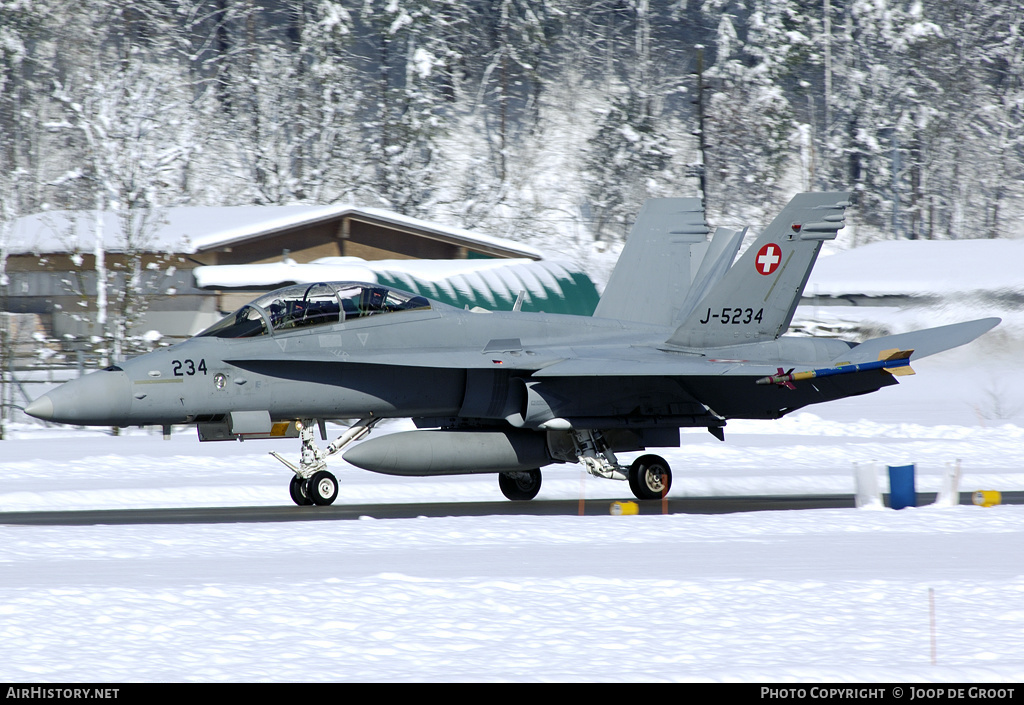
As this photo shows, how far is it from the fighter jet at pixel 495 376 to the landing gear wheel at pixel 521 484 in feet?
0.05

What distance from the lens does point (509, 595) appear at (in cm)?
Answer: 735

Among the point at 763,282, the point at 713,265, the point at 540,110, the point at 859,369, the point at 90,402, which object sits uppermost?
the point at 540,110

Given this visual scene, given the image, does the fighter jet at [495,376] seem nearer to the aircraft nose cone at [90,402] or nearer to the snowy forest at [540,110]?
the aircraft nose cone at [90,402]

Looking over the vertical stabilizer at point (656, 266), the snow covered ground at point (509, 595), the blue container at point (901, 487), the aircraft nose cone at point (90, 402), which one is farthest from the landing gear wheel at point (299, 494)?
the blue container at point (901, 487)

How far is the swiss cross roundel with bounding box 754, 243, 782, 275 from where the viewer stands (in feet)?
47.7

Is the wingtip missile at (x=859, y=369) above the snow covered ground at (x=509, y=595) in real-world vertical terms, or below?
above

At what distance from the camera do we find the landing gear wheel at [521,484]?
1470 cm

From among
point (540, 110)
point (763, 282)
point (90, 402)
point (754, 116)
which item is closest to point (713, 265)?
point (763, 282)

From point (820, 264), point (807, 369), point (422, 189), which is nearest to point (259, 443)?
point (807, 369)

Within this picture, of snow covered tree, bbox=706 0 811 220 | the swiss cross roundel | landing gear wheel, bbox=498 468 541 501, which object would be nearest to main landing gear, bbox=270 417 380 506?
landing gear wheel, bbox=498 468 541 501

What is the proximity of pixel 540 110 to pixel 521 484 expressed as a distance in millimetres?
54791

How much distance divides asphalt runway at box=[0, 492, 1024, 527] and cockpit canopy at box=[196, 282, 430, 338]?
6.87ft

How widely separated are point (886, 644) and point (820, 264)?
1393 inches

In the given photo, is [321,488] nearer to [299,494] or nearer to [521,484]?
[299,494]
